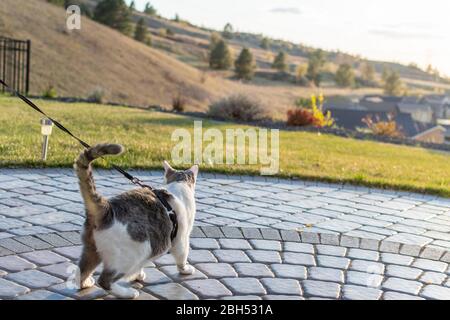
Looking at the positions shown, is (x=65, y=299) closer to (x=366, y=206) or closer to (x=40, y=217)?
(x=40, y=217)

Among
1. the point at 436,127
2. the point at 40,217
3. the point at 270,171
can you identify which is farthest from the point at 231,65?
the point at 40,217

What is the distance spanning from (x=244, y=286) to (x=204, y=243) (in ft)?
3.60

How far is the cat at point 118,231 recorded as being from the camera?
11.5 feet

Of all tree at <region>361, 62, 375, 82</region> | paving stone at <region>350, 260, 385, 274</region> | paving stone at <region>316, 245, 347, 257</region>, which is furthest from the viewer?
tree at <region>361, 62, 375, 82</region>

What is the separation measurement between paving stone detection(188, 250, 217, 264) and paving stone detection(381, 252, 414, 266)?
1.49m

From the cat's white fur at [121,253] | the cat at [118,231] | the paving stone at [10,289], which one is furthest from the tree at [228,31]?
the cat's white fur at [121,253]

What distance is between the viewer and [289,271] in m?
4.56

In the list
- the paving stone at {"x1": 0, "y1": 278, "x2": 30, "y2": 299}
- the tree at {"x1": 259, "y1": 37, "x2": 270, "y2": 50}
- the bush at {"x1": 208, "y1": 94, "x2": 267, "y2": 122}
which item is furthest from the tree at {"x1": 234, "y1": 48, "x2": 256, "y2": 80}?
the paving stone at {"x1": 0, "y1": 278, "x2": 30, "y2": 299}

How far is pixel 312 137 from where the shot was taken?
616 inches

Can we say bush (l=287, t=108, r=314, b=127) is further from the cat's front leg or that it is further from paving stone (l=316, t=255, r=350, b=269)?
the cat's front leg

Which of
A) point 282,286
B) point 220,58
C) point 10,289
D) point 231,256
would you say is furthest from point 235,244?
point 220,58

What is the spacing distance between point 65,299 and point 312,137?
12.4 meters

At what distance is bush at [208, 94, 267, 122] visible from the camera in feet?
62.7

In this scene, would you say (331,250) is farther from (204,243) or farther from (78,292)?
(78,292)
